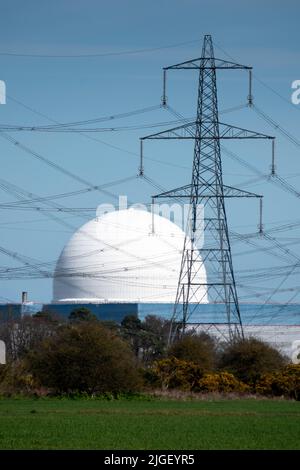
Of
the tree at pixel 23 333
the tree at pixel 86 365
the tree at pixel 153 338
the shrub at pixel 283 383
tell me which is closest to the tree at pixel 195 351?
the shrub at pixel 283 383

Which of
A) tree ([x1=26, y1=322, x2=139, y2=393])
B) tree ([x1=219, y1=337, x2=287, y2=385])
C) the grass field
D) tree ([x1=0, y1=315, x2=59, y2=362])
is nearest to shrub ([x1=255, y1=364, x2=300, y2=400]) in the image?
tree ([x1=219, y1=337, x2=287, y2=385])

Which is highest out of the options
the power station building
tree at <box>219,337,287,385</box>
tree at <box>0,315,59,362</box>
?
the power station building

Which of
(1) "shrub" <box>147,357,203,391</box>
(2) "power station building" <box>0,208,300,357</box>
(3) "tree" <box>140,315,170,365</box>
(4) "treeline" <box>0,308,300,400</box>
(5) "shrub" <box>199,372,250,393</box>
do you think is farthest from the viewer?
(2) "power station building" <box>0,208,300,357</box>

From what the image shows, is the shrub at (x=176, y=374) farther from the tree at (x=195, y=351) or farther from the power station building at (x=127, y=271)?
the power station building at (x=127, y=271)

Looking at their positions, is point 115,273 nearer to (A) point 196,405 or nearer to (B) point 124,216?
(B) point 124,216

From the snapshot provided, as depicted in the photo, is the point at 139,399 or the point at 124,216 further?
the point at 124,216

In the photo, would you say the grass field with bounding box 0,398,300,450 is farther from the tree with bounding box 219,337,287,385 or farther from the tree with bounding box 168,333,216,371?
the tree with bounding box 168,333,216,371

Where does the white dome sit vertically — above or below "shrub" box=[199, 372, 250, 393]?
above

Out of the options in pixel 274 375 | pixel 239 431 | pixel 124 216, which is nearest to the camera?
pixel 239 431

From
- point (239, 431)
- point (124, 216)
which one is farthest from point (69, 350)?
point (124, 216)
